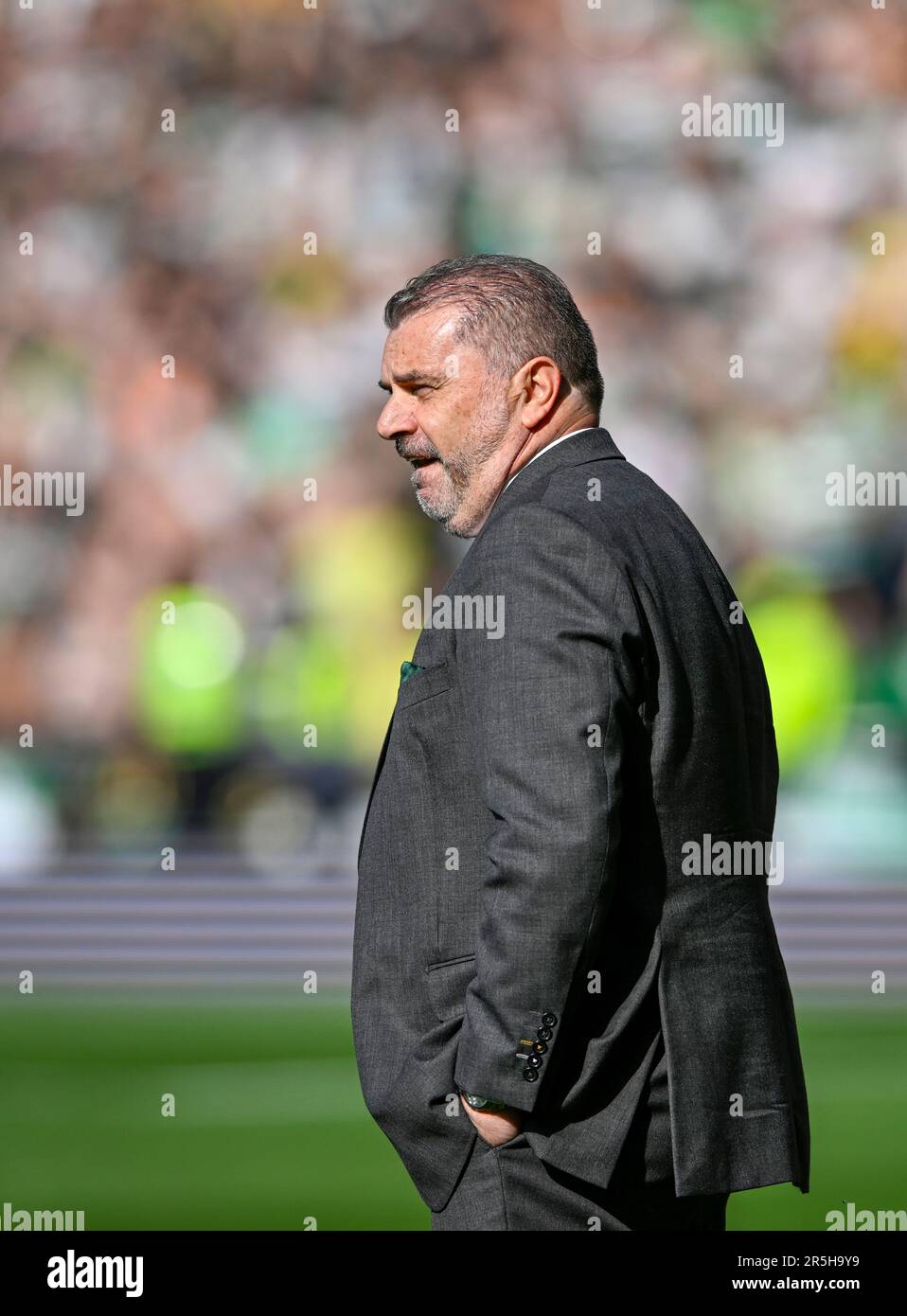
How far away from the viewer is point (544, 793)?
6.35ft

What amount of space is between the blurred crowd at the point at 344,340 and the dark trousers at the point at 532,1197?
7.64 meters

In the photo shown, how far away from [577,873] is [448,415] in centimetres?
64

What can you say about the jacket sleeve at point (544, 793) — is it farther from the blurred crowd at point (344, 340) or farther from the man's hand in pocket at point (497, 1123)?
the blurred crowd at point (344, 340)

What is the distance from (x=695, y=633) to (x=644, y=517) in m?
0.15

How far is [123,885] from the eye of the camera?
8.81 meters

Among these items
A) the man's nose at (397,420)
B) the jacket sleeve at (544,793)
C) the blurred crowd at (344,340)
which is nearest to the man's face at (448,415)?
the man's nose at (397,420)

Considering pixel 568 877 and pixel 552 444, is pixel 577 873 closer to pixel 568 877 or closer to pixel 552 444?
pixel 568 877

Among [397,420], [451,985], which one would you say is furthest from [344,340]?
[451,985]

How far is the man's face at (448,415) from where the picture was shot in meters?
2.22

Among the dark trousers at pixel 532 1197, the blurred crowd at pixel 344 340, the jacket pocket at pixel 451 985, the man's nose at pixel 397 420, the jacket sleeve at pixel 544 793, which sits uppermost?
the blurred crowd at pixel 344 340

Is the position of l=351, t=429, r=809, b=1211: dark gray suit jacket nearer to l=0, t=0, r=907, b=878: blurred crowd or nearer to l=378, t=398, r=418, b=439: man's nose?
l=378, t=398, r=418, b=439: man's nose

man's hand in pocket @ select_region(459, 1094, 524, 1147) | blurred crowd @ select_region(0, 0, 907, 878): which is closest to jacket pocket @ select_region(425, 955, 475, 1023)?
man's hand in pocket @ select_region(459, 1094, 524, 1147)

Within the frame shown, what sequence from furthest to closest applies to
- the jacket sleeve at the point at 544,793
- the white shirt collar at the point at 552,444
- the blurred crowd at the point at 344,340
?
the blurred crowd at the point at 344,340 → the white shirt collar at the point at 552,444 → the jacket sleeve at the point at 544,793

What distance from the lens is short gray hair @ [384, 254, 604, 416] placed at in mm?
2207
